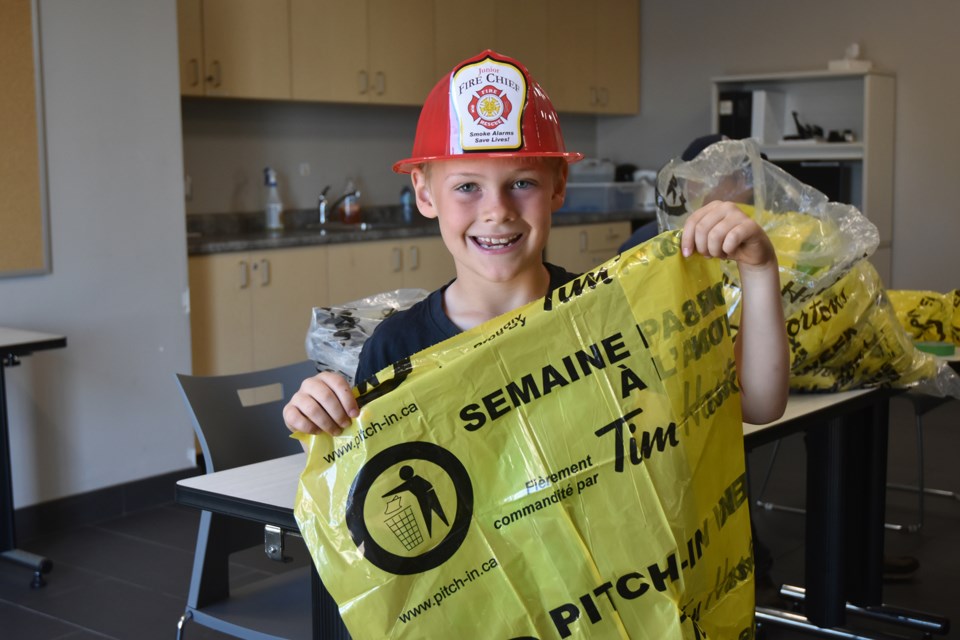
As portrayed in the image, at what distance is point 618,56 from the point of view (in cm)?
706

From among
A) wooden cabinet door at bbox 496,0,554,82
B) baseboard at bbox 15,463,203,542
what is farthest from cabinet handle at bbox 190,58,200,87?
wooden cabinet door at bbox 496,0,554,82

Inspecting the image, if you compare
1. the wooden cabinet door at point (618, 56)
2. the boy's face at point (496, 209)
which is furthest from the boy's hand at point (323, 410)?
the wooden cabinet door at point (618, 56)

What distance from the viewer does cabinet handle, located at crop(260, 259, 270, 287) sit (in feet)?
14.9

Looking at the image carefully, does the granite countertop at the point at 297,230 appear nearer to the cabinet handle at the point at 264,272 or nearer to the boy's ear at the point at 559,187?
the cabinet handle at the point at 264,272

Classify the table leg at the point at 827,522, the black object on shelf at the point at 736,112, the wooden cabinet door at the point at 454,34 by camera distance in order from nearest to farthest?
the table leg at the point at 827,522
the wooden cabinet door at the point at 454,34
the black object on shelf at the point at 736,112

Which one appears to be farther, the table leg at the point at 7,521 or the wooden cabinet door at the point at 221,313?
the wooden cabinet door at the point at 221,313

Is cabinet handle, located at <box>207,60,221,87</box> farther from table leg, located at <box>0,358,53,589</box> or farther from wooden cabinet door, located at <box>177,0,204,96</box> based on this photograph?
table leg, located at <box>0,358,53,589</box>

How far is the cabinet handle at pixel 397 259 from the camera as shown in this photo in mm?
5117

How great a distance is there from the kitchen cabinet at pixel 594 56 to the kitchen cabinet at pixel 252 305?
235 cm

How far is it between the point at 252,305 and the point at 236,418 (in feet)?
7.88

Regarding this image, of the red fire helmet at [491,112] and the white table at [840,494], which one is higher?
the red fire helmet at [491,112]

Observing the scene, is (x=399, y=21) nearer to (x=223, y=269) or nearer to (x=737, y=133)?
(x=223, y=269)

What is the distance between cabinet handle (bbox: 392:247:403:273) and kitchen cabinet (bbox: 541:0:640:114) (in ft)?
5.90

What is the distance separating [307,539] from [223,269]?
135 inches
